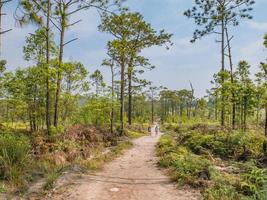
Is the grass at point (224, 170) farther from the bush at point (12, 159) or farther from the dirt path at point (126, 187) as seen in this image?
the bush at point (12, 159)

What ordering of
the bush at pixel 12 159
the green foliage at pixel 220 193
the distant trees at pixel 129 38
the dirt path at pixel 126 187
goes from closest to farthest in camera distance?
the green foliage at pixel 220 193 → the dirt path at pixel 126 187 → the bush at pixel 12 159 → the distant trees at pixel 129 38

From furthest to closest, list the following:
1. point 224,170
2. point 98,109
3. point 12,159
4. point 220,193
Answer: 1. point 98,109
2. point 224,170
3. point 12,159
4. point 220,193

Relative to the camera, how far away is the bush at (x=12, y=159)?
7102 mm

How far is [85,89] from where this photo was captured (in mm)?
29594

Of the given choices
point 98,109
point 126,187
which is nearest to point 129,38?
point 98,109

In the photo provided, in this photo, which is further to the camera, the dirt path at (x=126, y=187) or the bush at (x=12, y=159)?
the bush at (x=12, y=159)

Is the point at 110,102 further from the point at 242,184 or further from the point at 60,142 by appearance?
the point at 242,184

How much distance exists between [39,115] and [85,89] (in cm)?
618

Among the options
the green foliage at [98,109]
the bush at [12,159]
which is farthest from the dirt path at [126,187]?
the green foliage at [98,109]

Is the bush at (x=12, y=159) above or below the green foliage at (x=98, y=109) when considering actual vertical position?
below

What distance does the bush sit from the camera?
7102 millimetres

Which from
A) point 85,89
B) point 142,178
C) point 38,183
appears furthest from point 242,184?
point 85,89

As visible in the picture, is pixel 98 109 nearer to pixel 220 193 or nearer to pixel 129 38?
pixel 129 38

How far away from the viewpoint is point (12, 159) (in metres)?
7.51
